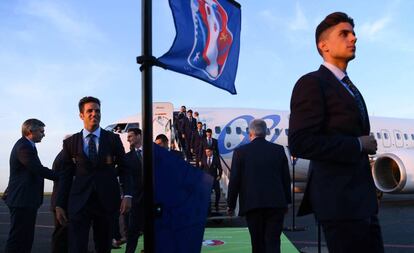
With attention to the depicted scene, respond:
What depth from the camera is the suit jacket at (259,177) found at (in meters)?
4.66

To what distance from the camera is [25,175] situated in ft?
16.4

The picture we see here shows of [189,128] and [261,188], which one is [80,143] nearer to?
[261,188]

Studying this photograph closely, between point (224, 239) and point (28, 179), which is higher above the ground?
→ point (28, 179)

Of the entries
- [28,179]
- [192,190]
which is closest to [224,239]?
[28,179]

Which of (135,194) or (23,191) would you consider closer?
(23,191)

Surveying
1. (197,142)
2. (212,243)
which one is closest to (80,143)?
(212,243)

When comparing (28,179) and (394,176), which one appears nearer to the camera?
(28,179)

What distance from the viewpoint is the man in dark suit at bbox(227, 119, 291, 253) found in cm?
464

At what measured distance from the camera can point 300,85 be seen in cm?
225

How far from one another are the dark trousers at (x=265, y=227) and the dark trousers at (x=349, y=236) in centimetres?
254

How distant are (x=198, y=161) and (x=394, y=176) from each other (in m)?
6.67

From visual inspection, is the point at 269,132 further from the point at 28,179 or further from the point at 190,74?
the point at 190,74

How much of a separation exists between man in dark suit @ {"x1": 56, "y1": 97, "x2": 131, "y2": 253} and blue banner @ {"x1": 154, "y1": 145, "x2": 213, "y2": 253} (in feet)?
4.76

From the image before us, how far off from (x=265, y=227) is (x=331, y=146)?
285cm
